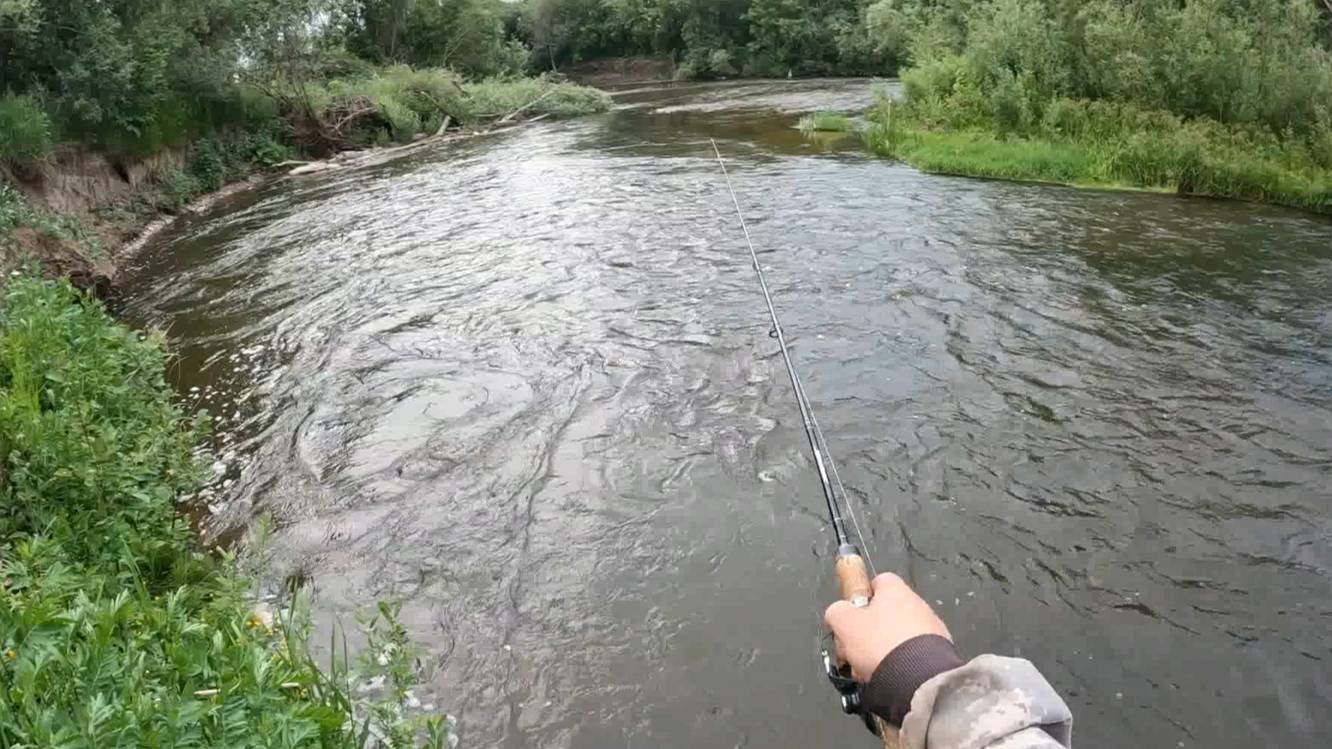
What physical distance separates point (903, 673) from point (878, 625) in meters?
0.21

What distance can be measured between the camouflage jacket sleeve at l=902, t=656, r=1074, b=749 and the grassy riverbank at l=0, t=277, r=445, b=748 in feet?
6.63

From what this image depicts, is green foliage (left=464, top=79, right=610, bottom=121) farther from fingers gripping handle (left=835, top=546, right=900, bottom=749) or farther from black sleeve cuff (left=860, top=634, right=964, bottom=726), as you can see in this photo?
black sleeve cuff (left=860, top=634, right=964, bottom=726)

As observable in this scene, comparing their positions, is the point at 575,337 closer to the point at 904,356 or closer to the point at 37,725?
the point at 904,356

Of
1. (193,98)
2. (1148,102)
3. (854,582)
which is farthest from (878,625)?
(193,98)

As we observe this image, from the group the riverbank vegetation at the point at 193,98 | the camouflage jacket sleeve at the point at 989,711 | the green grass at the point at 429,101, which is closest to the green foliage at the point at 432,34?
the riverbank vegetation at the point at 193,98

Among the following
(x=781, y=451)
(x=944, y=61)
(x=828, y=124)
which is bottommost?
(x=781, y=451)

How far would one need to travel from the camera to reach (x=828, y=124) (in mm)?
23750

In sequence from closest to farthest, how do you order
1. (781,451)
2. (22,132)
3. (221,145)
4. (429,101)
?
(781,451) → (22,132) → (221,145) → (429,101)

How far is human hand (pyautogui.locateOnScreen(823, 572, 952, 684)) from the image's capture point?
7.03ft

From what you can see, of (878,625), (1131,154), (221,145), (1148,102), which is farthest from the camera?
(221,145)

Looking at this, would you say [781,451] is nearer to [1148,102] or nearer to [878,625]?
[878,625]

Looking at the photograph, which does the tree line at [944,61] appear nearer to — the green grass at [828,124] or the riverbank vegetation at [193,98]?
the riverbank vegetation at [193,98]

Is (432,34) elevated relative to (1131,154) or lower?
elevated

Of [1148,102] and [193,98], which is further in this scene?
[193,98]
